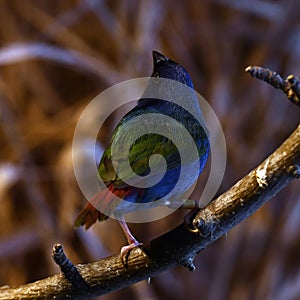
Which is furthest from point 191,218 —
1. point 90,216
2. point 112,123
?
point 112,123

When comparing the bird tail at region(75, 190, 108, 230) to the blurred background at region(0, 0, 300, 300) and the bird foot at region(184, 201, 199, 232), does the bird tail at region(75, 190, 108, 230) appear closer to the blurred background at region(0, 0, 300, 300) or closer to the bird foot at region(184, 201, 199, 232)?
the bird foot at region(184, 201, 199, 232)

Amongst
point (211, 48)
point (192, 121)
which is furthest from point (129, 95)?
point (192, 121)

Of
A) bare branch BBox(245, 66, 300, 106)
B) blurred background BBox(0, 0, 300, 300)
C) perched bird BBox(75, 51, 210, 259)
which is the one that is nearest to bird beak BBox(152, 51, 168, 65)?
perched bird BBox(75, 51, 210, 259)

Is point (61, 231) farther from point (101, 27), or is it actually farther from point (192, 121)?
point (192, 121)

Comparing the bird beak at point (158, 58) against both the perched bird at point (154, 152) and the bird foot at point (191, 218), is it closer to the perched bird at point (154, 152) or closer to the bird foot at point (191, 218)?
the perched bird at point (154, 152)

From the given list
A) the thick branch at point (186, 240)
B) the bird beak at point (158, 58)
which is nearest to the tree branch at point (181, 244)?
the thick branch at point (186, 240)

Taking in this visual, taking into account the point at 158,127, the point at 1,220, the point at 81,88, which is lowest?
the point at 158,127

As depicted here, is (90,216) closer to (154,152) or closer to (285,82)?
(154,152)
